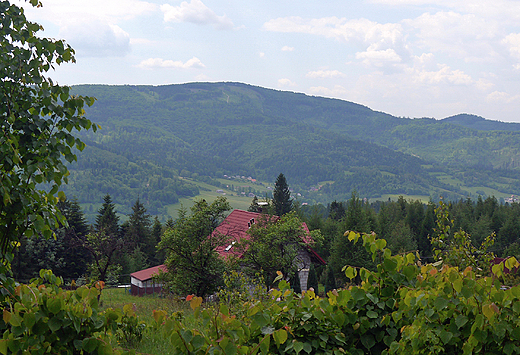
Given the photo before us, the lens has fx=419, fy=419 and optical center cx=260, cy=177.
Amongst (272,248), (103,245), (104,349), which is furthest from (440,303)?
(103,245)

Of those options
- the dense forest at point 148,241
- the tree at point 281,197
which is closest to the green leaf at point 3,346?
the dense forest at point 148,241

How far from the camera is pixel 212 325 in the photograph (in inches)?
115

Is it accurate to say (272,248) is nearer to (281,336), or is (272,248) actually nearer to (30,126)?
(30,126)

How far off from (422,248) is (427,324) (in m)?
59.5

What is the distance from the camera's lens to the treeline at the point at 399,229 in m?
40.2

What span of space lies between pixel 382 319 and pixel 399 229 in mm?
53055

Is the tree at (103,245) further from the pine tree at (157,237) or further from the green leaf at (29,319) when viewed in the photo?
the green leaf at (29,319)

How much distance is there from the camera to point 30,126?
3689 mm

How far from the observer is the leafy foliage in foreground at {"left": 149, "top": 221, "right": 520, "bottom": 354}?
282cm

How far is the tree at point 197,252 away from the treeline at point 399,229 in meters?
20.5

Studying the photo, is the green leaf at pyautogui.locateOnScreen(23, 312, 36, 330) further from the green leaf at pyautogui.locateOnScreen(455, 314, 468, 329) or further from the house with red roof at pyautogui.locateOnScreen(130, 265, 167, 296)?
the house with red roof at pyautogui.locateOnScreen(130, 265, 167, 296)

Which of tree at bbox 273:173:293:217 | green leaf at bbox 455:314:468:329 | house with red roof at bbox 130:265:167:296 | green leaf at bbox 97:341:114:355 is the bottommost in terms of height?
house with red roof at bbox 130:265:167:296

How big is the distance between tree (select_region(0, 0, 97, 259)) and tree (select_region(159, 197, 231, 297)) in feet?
54.3

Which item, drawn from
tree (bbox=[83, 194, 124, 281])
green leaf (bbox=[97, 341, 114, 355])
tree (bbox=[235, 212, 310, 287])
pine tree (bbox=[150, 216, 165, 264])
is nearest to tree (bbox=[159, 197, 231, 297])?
tree (bbox=[235, 212, 310, 287])
